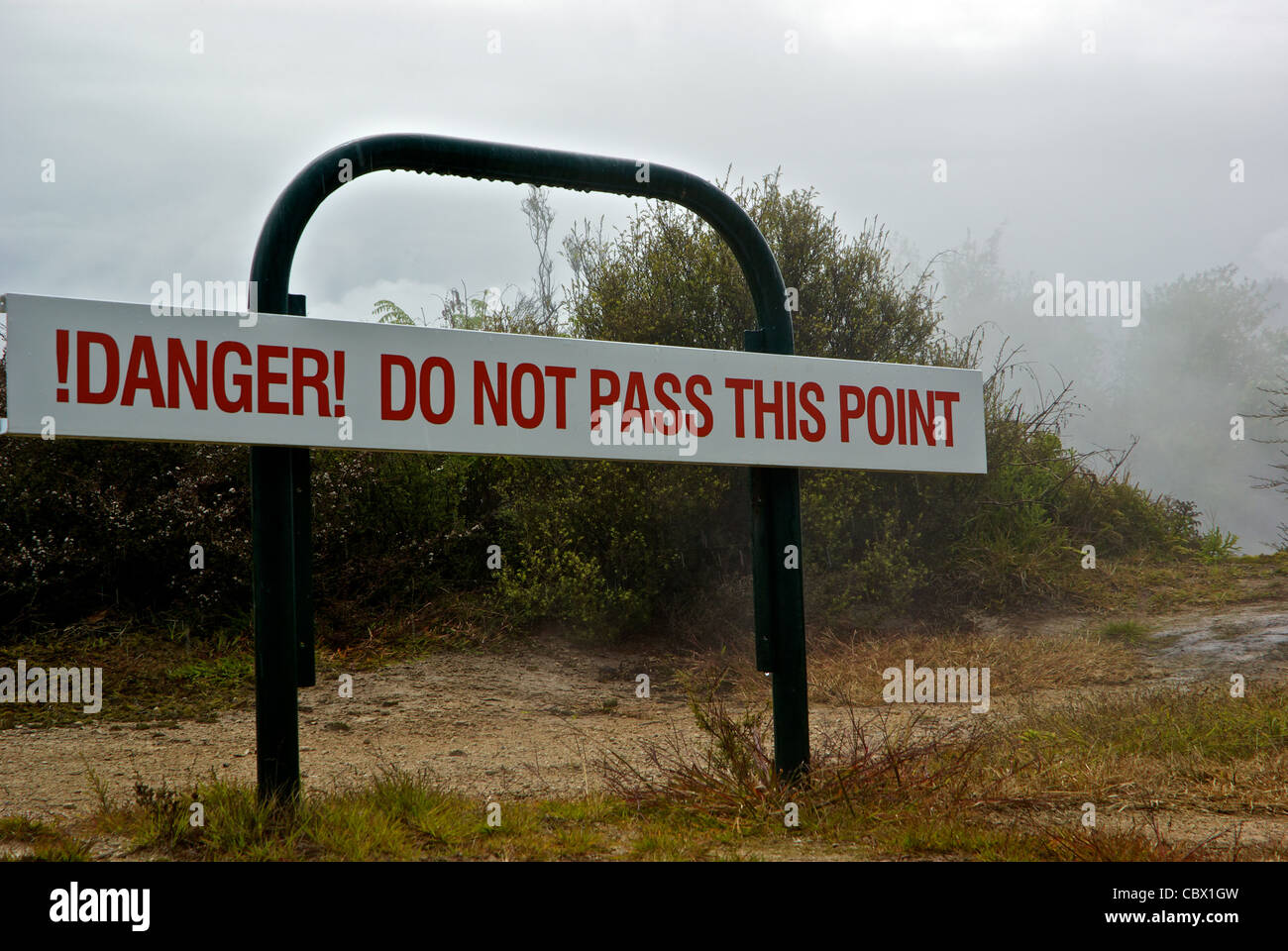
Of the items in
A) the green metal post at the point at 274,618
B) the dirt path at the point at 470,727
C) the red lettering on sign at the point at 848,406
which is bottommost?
the dirt path at the point at 470,727

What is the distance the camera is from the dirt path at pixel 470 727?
5.77 metres

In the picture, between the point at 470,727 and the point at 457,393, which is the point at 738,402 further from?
the point at 470,727

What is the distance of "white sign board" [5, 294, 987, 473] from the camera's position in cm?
340

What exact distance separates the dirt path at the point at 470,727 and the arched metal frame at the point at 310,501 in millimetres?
868

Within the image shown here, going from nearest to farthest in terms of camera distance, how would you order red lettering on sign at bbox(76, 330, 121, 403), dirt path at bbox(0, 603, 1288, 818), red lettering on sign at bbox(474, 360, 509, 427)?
red lettering on sign at bbox(76, 330, 121, 403)
red lettering on sign at bbox(474, 360, 509, 427)
dirt path at bbox(0, 603, 1288, 818)

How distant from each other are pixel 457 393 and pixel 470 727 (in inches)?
174

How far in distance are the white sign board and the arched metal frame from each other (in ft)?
0.75

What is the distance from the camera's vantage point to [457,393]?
3902 millimetres

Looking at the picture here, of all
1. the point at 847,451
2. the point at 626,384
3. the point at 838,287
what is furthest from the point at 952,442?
the point at 838,287

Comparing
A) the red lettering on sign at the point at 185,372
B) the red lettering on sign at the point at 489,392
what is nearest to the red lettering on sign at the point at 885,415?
the red lettering on sign at the point at 489,392
